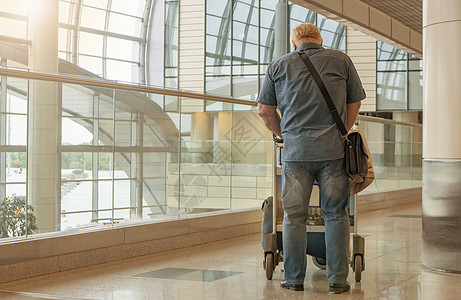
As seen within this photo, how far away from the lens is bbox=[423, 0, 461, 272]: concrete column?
471 cm

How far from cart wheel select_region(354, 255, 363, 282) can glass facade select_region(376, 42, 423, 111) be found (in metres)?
23.7

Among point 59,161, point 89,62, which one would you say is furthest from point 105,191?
point 89,62

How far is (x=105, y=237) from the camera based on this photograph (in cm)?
504

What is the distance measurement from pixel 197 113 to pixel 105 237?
1663 millimetres

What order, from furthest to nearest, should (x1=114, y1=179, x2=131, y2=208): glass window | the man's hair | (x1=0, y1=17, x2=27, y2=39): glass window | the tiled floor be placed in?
(x1=0, y1=17, x2=27, y2=39): glass window < (x1=114, y1=179, x2=131, y2=208): glass window < the man's hair < the tiled floor

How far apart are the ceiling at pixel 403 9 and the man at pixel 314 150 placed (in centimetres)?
670

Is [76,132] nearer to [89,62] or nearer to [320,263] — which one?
[320,263]

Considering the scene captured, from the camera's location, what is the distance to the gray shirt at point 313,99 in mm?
3914

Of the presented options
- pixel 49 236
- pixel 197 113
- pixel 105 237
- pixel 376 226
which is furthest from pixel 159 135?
pixel 376 226

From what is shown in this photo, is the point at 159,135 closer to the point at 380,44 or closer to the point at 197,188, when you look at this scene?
the point at 197,188

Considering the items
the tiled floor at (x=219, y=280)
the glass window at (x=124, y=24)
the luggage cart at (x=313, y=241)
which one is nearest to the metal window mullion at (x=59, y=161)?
the tiled floor at (x=219, y=280)

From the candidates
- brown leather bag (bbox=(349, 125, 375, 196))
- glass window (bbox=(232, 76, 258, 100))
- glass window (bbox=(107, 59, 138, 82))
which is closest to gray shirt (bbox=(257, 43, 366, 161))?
brown leather bag (bbox=(349, 125, 375, 196))

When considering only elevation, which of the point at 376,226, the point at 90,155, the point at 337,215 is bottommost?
the point at 376,226

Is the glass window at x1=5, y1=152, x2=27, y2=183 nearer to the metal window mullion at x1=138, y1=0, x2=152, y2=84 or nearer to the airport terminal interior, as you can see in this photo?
the airport terminal interior
